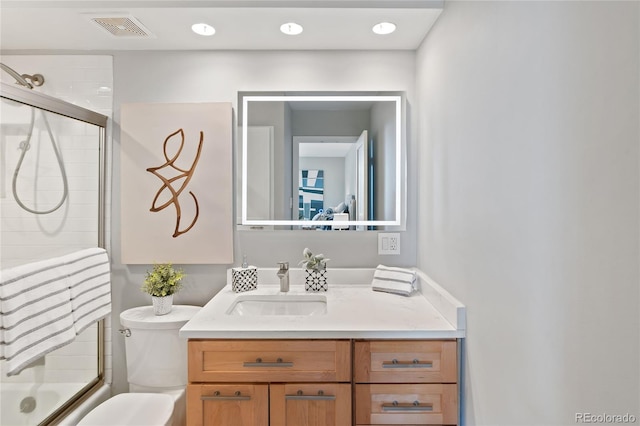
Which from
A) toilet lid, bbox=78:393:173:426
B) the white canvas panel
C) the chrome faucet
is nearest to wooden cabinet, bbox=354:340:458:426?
the chrome faucet

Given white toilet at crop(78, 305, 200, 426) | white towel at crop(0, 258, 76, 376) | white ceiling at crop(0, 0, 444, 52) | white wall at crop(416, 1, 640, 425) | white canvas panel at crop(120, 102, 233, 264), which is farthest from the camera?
white canvas panel at crop(120, 102, 233, 264)

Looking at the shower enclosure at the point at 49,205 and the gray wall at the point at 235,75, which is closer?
the shower enclosure at the point at 49,205

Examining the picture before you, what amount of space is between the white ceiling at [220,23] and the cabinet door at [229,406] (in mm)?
1577

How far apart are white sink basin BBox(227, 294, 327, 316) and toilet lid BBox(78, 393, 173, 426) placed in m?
0.54

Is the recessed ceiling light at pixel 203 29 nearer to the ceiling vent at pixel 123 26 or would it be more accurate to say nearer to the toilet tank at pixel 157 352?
the ceiling vent at pixel 123 26

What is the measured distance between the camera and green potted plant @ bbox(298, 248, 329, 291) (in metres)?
1.88

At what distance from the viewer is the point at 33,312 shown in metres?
1.39

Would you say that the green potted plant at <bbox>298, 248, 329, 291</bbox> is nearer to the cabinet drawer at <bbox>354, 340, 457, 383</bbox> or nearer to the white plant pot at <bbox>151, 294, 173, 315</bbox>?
the cabinet drawer at <bbox>354, 340, 457, 383</bbox>

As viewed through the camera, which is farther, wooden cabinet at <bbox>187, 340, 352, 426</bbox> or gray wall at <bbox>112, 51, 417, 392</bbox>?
gray wall at <bbox>112, 51, 417, 392</bbox>

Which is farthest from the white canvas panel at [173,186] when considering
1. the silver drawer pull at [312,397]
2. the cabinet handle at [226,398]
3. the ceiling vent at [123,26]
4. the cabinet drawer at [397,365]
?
the cabinet drawer at [397,365]

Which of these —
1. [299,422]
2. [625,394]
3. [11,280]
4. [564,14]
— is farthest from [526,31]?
[11,280]

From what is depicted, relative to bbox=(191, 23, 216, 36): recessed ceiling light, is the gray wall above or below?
below

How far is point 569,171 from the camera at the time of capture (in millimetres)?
765

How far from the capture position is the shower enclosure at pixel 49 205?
5.20 feet
